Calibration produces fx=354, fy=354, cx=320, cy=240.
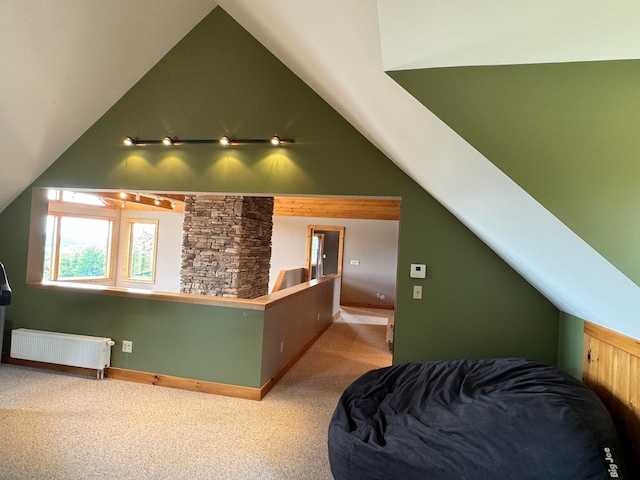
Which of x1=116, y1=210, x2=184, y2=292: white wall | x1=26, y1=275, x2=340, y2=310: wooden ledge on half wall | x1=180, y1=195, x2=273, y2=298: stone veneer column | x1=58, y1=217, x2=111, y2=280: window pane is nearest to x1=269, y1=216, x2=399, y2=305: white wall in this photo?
x1=116, y1=210, x2=184, y2=292: white wall

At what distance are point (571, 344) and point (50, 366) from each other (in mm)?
5002

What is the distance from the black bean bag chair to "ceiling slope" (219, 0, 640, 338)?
55cm

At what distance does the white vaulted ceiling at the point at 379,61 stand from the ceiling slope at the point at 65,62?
0.01 metres

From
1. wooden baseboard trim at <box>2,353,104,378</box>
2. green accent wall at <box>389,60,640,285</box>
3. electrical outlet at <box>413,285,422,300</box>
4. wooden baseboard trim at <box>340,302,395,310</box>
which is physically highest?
green accent wall at <box>389,60,640,285</box>

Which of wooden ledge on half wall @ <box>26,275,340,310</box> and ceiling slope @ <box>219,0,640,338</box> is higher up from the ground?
ceiling slope @ <box>219,0,640,338</box>

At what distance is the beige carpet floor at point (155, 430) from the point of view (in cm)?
229

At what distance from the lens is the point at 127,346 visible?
372 cm

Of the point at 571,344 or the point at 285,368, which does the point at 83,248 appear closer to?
the point at 285,368

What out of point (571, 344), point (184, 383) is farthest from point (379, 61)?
point (184, 383)

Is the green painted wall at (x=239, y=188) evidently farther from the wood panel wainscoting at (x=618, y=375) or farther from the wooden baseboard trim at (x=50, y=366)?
the wood panel wainscoting at (x=618, y=375)

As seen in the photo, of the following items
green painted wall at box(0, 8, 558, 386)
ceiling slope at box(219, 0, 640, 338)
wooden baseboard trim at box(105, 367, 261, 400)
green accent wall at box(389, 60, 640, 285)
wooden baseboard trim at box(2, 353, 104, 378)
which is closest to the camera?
green accent wall at box(389, 60, 640, 285)

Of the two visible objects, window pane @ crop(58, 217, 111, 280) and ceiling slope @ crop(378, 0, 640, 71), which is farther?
window pane @ crop(58, 217, 111, 280)

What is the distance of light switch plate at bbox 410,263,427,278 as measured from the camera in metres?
3.11

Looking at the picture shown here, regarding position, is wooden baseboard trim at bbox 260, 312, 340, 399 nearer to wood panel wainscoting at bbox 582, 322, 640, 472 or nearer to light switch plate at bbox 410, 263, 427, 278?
light switch plate at bbox 410, 263, 427, 278
